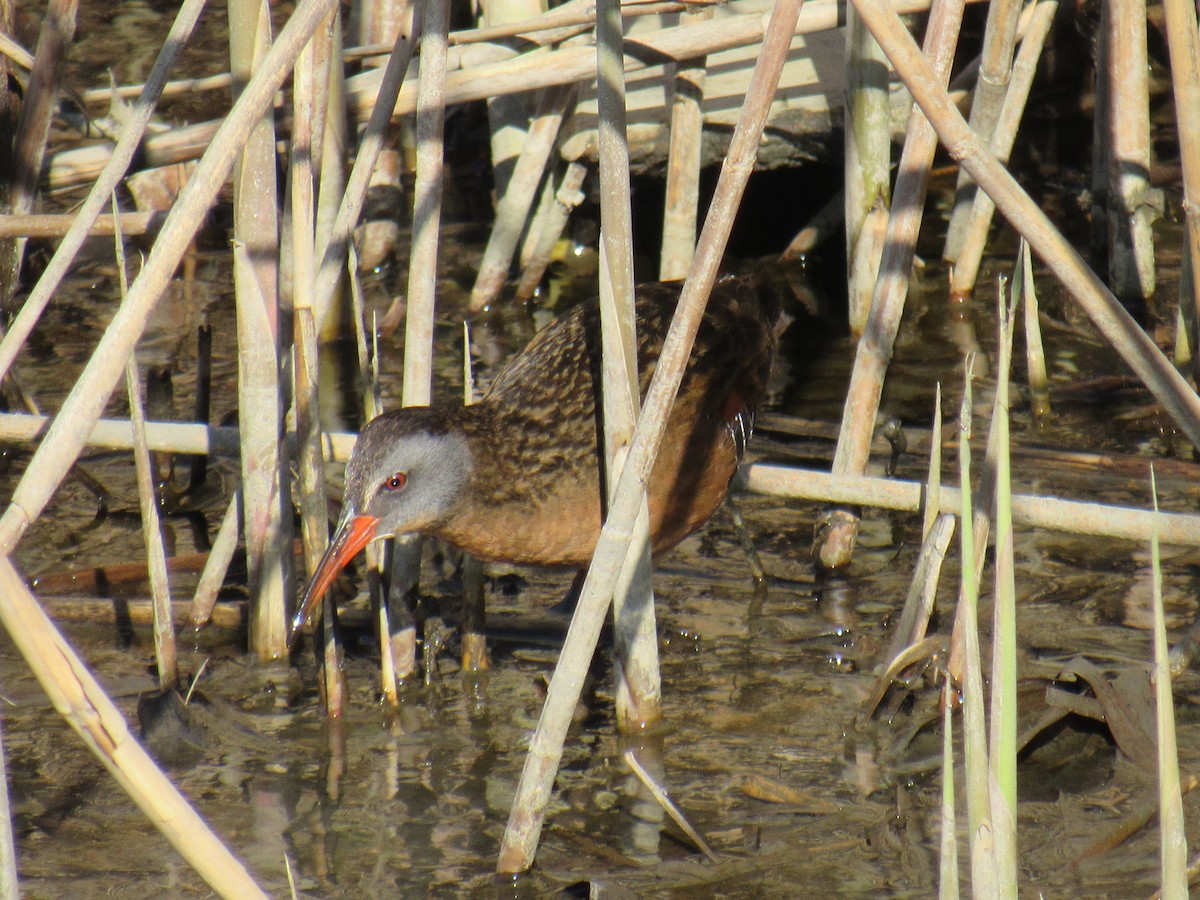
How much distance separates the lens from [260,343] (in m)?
3.60

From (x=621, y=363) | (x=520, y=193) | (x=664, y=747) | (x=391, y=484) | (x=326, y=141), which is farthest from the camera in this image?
(x=520, y=193)

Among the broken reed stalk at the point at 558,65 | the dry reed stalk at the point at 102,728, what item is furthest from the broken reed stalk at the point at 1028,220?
the broken reed stalk at the point at 558,65

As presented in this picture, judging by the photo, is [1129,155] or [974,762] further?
[1129,155]

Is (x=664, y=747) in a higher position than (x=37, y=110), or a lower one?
lower

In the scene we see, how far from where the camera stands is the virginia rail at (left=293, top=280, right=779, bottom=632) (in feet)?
11.6

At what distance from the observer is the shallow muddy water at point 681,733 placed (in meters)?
3.17

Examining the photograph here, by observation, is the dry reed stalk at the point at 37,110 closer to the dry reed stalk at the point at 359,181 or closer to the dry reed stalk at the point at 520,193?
the dry reed stalk at the point at 359,181

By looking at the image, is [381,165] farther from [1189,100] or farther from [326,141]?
[1189,100]

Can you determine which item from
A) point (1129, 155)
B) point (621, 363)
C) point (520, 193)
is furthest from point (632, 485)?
point (520, 193)

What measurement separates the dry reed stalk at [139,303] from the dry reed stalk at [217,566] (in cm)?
169

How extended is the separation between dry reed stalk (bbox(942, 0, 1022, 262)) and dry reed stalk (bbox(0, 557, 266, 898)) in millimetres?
4078

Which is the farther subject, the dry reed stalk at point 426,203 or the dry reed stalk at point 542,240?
the dry reed stalk at point 542,240

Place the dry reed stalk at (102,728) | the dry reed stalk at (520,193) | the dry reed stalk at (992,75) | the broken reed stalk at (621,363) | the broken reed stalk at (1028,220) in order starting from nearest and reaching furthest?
1. the dry reed stalk at (102,728)
2. the broken reed stalk at (1028,220)
3. the broken reed stalk at (621,363)
4. the dry reed stalk at (992,75)
5. the dry reed stalk at (520,193)

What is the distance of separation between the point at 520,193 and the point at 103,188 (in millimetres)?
3476
